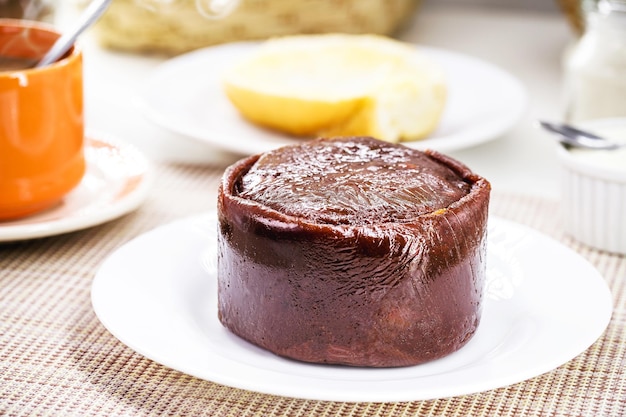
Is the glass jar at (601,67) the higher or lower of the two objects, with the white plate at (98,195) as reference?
higher

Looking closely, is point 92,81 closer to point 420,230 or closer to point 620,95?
point 620,95

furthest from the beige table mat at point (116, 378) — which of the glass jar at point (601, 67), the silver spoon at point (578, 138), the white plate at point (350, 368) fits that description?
the glass jar at point (601, 67)

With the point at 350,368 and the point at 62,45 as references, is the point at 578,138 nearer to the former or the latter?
the point at 350,368

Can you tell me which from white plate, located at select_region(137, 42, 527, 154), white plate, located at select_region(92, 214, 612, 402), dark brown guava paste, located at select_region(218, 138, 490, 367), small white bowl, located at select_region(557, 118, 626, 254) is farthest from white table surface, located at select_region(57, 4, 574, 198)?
dark brown guava paste, located at select_region(218, 138, 490, 367)

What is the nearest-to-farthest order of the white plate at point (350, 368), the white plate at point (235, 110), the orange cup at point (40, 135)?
the white plate at point (350, 368)
the orange cup at point (40, 135)
the white plate at point (235, 110)

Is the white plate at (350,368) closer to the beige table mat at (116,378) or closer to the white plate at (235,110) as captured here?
the beige table mat at (116,378)

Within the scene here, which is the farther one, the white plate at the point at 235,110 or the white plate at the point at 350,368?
the white plate at the point at 235,110
